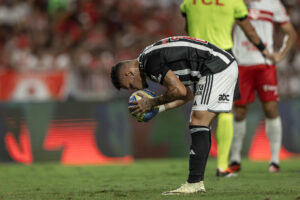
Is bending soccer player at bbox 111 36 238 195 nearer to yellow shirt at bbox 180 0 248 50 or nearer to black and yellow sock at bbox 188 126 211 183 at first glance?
black and yellow sock at bbox 188 126 211 183

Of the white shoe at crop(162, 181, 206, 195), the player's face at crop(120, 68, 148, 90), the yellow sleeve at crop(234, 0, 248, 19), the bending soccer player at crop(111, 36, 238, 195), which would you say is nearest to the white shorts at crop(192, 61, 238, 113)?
the bending soccer player at crop(111, 36, 238, 195)

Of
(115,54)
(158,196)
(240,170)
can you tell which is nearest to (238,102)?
(240,170)

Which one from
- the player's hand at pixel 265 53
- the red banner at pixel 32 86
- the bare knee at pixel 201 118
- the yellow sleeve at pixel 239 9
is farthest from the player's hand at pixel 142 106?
the red banner at pixel 32 86

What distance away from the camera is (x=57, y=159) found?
11.2 m

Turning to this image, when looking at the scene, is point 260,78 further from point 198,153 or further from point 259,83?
point 198,153

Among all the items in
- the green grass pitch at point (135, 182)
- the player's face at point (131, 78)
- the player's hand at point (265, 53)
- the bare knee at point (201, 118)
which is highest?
the player's hand at point (265, 53)

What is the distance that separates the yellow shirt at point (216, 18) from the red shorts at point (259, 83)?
1.21 m

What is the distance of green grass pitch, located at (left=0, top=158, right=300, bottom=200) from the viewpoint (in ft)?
18.5

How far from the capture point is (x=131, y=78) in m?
5.75

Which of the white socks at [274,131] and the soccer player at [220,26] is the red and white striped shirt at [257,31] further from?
the soccer player at [220,26]

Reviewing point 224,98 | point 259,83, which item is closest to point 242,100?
point 259,83

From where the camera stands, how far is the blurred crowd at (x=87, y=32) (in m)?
14.7

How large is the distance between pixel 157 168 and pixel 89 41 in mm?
6937

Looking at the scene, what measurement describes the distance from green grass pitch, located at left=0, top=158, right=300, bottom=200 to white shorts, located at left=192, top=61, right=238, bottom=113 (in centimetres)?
79
